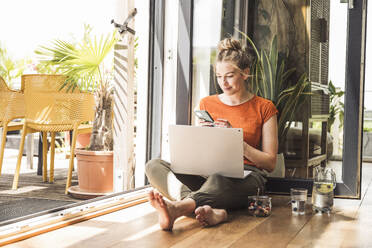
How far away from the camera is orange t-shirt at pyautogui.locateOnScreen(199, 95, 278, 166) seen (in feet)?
8.64

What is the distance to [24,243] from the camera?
5.85 feet

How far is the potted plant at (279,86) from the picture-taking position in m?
3.00

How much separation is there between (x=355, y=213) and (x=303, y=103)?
84 cm

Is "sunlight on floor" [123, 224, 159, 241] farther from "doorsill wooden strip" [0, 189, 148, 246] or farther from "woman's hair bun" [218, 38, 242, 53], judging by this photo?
"woman's hair bun" [218, 38, 242, 53]

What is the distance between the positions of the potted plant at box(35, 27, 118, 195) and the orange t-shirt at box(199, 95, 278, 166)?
933 mm

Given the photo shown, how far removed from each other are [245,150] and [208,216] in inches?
22.8

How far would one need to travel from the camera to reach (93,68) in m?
3.34

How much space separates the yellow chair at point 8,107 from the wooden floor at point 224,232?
1536 mm

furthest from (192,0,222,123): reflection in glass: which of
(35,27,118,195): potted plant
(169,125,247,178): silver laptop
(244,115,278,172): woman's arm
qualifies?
(169,125,247,178): silver laptop

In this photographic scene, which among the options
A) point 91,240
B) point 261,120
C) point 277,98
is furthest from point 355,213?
point 91,240

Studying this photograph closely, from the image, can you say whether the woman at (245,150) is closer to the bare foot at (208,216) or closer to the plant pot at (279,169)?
the bare foot at (208,216)

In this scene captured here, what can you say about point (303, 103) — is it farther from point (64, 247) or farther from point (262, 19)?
point (64, 247)

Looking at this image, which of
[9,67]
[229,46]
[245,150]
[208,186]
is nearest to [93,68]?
[229,46]

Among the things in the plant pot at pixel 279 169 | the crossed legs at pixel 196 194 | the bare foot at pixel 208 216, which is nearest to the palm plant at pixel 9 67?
the crossed legs at pixel 196 194
